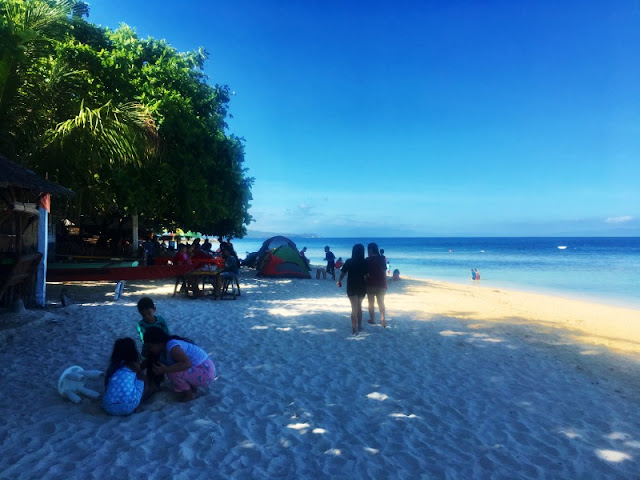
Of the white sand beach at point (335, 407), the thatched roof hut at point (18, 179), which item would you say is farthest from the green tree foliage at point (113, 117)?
the white sand beach at point (335, 407)

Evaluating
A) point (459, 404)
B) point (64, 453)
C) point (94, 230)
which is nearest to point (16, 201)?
point (64, 453)

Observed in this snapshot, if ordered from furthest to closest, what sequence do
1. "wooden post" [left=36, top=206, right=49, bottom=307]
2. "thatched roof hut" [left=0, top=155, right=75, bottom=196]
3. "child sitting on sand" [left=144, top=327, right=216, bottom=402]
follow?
"wooden post" [left=36, top=206, right=49, bottom=307] < "thatched roof hut" [left=0, top=155, right=75, bottom=196] < "child sitting on sand" [left=144, top=327, right=216, bottom=402]

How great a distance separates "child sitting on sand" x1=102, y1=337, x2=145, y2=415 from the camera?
3723mm

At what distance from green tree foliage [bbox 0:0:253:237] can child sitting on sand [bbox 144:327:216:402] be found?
18.6 ft

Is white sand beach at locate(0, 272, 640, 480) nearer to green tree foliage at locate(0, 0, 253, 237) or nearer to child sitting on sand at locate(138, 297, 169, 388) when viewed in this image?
child sitting on sand at locate(138, 297, 169, 388)

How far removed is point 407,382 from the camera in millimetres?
4926

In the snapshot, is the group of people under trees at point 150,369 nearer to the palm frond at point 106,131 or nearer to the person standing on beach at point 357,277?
the person standing on beach at point 357,277

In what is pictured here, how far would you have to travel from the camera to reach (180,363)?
3959 mm

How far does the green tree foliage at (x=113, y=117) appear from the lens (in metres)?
8.41

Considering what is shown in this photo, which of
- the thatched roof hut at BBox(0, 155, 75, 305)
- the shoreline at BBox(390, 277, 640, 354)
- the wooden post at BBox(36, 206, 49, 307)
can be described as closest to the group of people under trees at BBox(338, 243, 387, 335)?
the shoreline at BBox(390, 277, 640, 354)

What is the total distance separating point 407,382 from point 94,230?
79.1 feet

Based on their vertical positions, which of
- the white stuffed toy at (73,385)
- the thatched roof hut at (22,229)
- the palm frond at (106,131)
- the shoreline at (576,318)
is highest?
the palm frond at (106,131)

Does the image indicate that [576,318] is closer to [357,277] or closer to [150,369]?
[357,277]

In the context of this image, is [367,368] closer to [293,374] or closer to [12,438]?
[293,374]
